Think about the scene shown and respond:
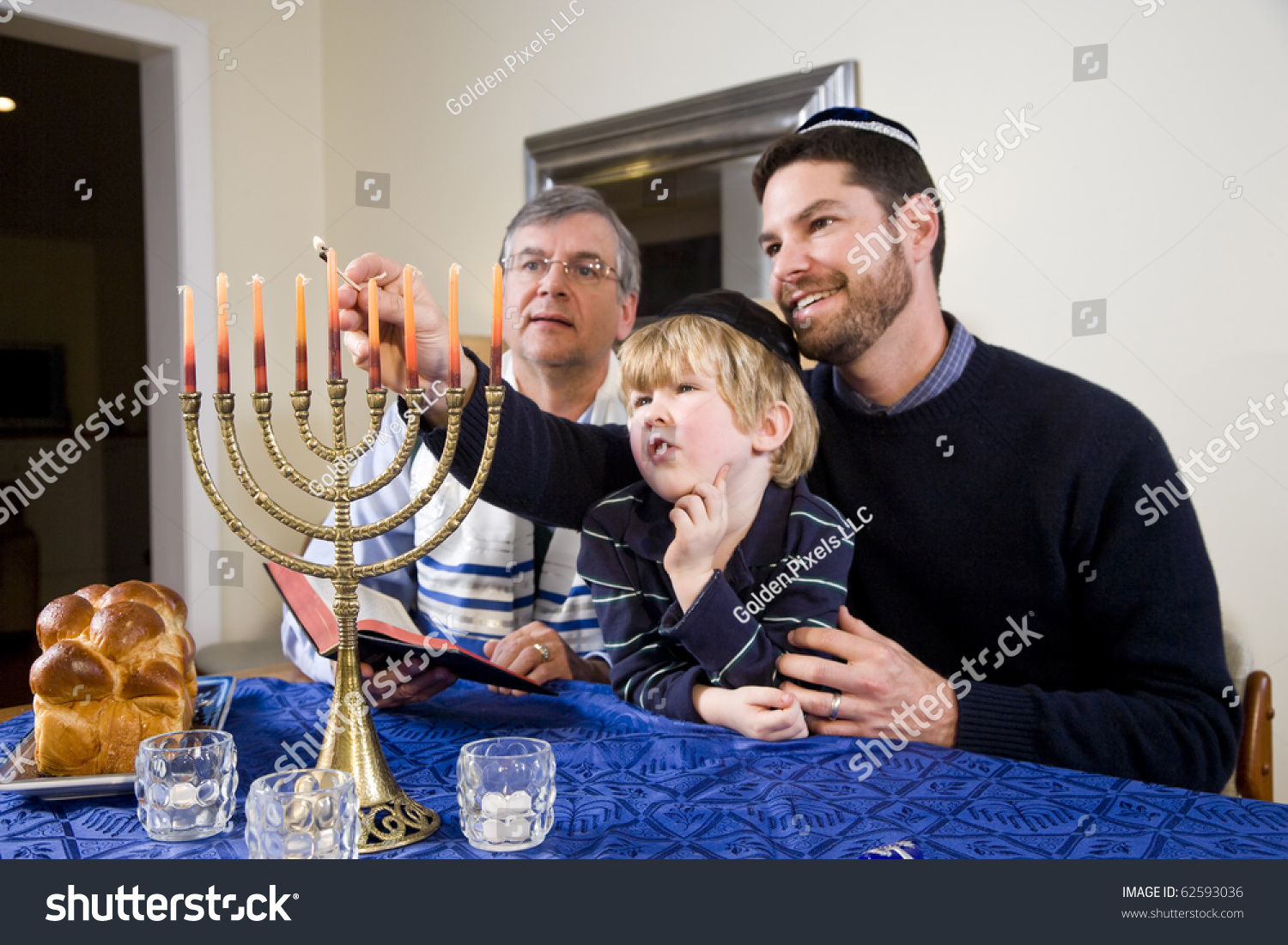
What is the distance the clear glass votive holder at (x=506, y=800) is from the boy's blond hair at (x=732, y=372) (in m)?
0.54

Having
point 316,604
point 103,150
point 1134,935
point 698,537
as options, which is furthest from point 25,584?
point 1134,935

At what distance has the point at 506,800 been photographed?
32.5 inches

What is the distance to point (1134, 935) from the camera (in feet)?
2.33

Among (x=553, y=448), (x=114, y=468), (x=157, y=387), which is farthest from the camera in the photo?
(x=114, y=468)

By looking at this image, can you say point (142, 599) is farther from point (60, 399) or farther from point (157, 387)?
point (60, 399)

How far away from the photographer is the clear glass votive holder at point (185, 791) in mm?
845

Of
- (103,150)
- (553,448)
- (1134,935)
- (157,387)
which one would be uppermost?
(103,150)

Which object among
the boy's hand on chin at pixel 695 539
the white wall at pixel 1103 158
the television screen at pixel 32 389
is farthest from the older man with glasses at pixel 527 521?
the television screen at pixel 32 389

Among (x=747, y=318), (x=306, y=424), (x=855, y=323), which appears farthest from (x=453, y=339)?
(x=855, y=323)

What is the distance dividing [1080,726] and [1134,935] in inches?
21.6

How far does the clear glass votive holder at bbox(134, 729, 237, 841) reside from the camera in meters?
0.84

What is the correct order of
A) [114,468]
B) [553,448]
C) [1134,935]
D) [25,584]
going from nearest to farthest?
[1134,935] → [553,448] → [25,584] → [114,468]

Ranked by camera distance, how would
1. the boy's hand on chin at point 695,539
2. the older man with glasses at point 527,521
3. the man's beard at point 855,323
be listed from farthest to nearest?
the older man with glasses at point 527,521 → the man's beard at point 855,323 → the boy's hand on chin at point 695,539

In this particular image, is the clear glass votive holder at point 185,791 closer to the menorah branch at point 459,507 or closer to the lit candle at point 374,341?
the menorah branch at point 459,507
